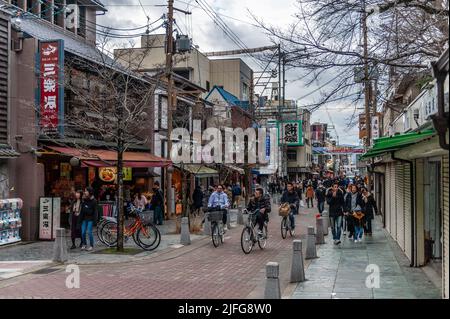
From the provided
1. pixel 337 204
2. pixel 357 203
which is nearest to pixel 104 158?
pixel 337 204

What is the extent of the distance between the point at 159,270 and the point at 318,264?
368 centimetres

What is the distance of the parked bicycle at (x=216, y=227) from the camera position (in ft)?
52.0

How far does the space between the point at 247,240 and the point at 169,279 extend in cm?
396

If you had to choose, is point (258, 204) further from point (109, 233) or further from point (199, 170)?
point (199, 170)

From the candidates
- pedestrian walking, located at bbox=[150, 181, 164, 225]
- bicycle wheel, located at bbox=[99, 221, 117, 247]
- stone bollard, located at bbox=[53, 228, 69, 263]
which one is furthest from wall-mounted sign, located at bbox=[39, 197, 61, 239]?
pedestrian walking, located at bbox=[150, 181, 164, 225]

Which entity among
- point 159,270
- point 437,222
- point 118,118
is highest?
point 118,118

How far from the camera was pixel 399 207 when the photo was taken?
48.7 ft

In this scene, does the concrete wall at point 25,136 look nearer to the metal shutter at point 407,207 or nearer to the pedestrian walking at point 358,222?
the pedestrian walking at point 358,222

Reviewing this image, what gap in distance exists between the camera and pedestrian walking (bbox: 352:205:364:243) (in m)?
16.4

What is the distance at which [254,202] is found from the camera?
52.7 ft

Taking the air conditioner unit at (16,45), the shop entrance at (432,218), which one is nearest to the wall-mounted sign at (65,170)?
the air conditioner unit at (16,45)

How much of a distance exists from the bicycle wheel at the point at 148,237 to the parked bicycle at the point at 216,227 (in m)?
1.69

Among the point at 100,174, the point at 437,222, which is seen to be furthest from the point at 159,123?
the point at 437,222
